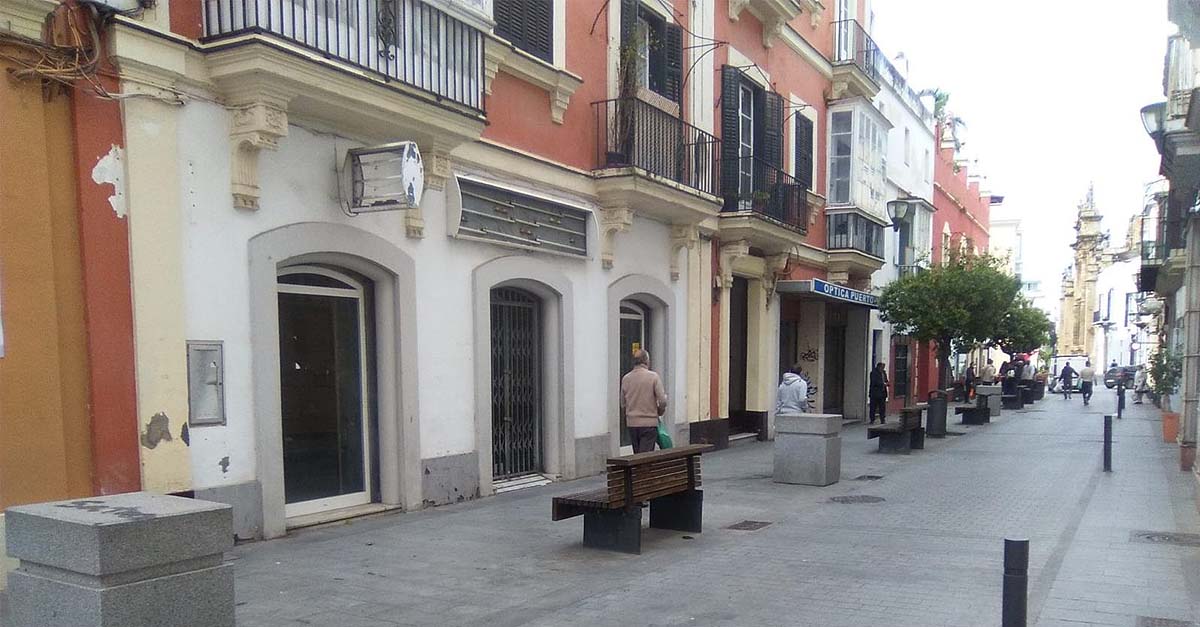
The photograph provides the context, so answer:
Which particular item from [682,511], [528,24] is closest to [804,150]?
[528,24]

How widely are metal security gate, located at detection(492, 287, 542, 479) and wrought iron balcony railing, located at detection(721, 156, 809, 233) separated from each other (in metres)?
5.24

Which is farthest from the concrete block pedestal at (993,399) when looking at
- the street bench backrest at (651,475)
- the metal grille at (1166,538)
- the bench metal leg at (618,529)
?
the bench metal leg at (618,529)

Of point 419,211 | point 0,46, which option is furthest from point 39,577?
point 419,211

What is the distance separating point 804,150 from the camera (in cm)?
1780

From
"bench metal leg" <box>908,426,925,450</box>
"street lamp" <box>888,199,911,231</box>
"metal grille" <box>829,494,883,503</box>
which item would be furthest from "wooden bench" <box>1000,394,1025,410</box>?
"metal grille" <box>829,494,883,503</box>

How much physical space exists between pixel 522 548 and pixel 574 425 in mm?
4050

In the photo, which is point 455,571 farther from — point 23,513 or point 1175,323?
point 1175,323

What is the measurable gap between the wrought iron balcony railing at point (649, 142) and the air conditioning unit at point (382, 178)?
4385mm

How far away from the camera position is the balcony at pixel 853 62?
1919 cm

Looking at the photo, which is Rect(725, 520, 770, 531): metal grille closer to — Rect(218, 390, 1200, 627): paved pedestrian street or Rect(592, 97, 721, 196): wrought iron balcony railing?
Rect(218, 390, 1200, 627): paved pedestrian street

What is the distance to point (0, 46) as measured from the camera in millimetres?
5395

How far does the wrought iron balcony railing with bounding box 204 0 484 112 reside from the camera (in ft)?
21.6

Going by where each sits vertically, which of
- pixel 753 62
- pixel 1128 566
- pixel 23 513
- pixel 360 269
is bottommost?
pixel 1128 566

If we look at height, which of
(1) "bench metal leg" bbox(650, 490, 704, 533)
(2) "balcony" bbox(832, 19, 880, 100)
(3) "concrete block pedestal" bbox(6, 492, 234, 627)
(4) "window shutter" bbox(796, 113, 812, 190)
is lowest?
(1) "bench metal leg" bbox(650, 490, 704, 533)
